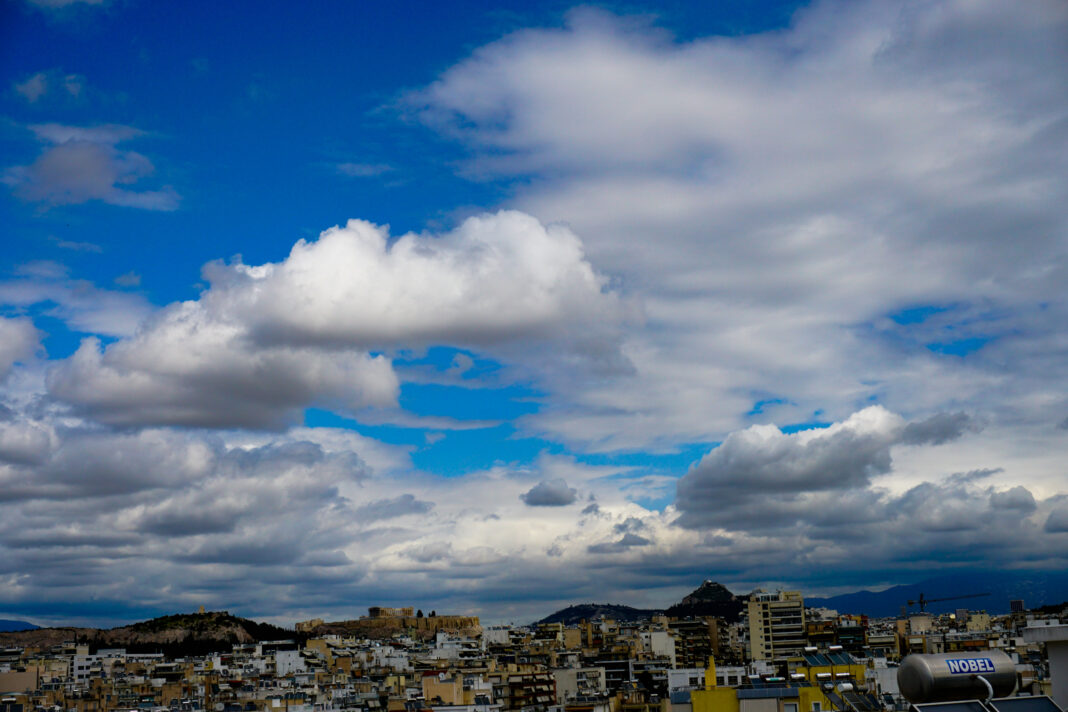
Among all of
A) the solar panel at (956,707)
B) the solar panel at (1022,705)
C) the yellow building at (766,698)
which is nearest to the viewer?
the solar panel at (956,707)

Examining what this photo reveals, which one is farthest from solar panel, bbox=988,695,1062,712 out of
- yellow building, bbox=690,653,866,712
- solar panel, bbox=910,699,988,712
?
yellow building, bbox=690,653,866,712

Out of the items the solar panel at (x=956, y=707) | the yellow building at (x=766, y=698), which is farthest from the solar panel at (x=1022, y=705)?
the yellow building at (x=766, y=698)

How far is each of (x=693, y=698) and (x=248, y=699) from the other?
146 ft

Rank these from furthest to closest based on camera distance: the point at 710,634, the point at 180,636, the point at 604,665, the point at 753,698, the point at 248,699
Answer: the point at 180,636, the point at 710,634, the point at 604,665, the point at 248,699, the point at 753,698

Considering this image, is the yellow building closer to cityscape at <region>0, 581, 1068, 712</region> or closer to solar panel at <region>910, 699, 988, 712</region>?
cityscape at <region>0, 581, 1068, 712</region>

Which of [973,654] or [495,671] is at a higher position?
[973,654]

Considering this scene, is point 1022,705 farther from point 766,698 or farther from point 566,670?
point 566,670

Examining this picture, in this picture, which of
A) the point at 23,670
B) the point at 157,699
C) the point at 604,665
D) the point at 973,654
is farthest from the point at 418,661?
the point at 973,654

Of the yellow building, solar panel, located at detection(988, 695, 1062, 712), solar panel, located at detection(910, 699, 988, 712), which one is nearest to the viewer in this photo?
solar panel, located at detection(910, 699, 988, 712)

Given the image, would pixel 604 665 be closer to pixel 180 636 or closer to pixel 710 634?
pixel 710 634

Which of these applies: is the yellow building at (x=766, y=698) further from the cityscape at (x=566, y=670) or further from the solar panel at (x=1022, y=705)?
the solar panel at (x=1022, y=705)

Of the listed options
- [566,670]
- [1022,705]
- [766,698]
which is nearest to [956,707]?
[1022,705]

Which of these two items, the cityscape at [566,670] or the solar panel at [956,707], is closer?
the solar panel at [956,707]

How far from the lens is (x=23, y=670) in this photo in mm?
111062
